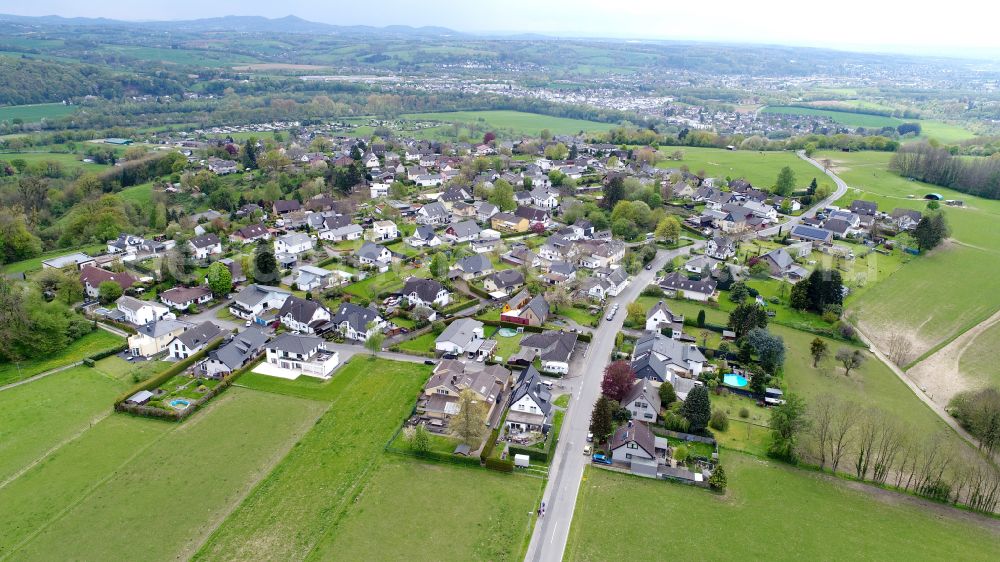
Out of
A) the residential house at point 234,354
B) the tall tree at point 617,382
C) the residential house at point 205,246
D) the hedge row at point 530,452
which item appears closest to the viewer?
the hedge row at point 530,452

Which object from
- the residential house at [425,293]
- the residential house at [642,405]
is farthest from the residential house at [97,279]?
the residential house at [642,405]

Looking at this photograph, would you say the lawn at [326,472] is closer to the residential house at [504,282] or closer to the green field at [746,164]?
the residential house at [504,282]

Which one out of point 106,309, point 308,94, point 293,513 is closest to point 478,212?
point 106,309

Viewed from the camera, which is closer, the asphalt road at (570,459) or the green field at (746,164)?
the asphalt road at (570,459)

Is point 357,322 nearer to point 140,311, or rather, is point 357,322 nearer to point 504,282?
point 504,282

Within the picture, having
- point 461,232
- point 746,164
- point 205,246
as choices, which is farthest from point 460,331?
point 746,164
